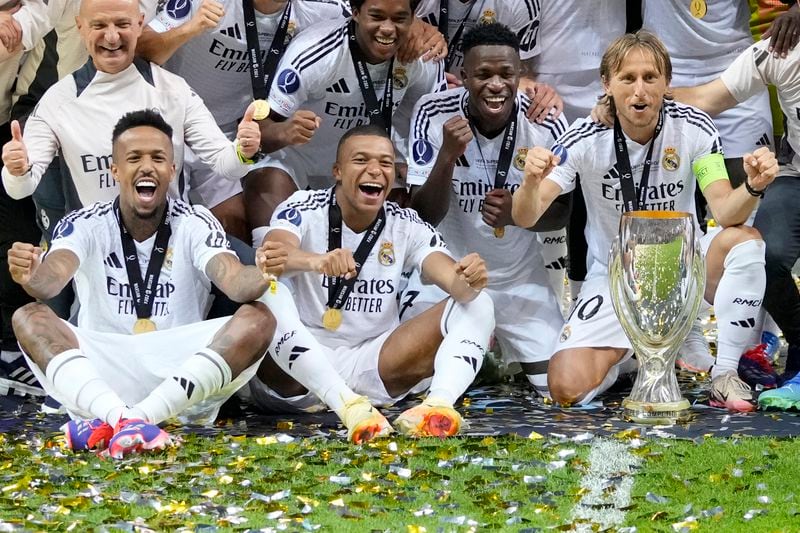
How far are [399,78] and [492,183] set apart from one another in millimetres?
710

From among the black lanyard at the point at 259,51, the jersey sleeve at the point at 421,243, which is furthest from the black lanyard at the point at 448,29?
the jersey sleeve at the point at 421,243

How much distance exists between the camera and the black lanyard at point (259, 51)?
736 centimetres

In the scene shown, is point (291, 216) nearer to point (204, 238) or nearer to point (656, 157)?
point (204, 238)

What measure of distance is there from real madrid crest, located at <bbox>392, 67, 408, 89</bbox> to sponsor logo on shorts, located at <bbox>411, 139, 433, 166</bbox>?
34cm

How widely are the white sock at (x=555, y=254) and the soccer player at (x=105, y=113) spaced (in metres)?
1.74

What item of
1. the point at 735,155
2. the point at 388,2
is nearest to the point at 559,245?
the point at 735,155

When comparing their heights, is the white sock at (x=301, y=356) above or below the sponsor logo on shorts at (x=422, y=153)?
below

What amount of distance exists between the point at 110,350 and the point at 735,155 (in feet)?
11.1

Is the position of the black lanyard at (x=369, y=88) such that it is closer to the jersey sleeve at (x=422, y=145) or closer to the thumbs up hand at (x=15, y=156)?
the jersey sleeve at (x=422, y=145)

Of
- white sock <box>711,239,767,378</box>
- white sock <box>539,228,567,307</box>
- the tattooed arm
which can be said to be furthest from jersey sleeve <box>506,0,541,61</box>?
the tattooed arm

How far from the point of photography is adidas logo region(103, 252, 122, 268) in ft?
21.3

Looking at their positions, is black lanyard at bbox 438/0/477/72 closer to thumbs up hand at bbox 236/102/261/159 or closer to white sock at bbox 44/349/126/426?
thumbs up hand at bbox 236/102/261/159

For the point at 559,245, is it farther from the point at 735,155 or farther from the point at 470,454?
the point at 470,454

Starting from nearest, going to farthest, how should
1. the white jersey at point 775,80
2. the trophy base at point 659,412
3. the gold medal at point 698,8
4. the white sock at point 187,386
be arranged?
1. the white sock at point 187,386
2. the trophy base at point 659,412
3. the white jersey at point 775,80
4. the gold medal at point 698,8
